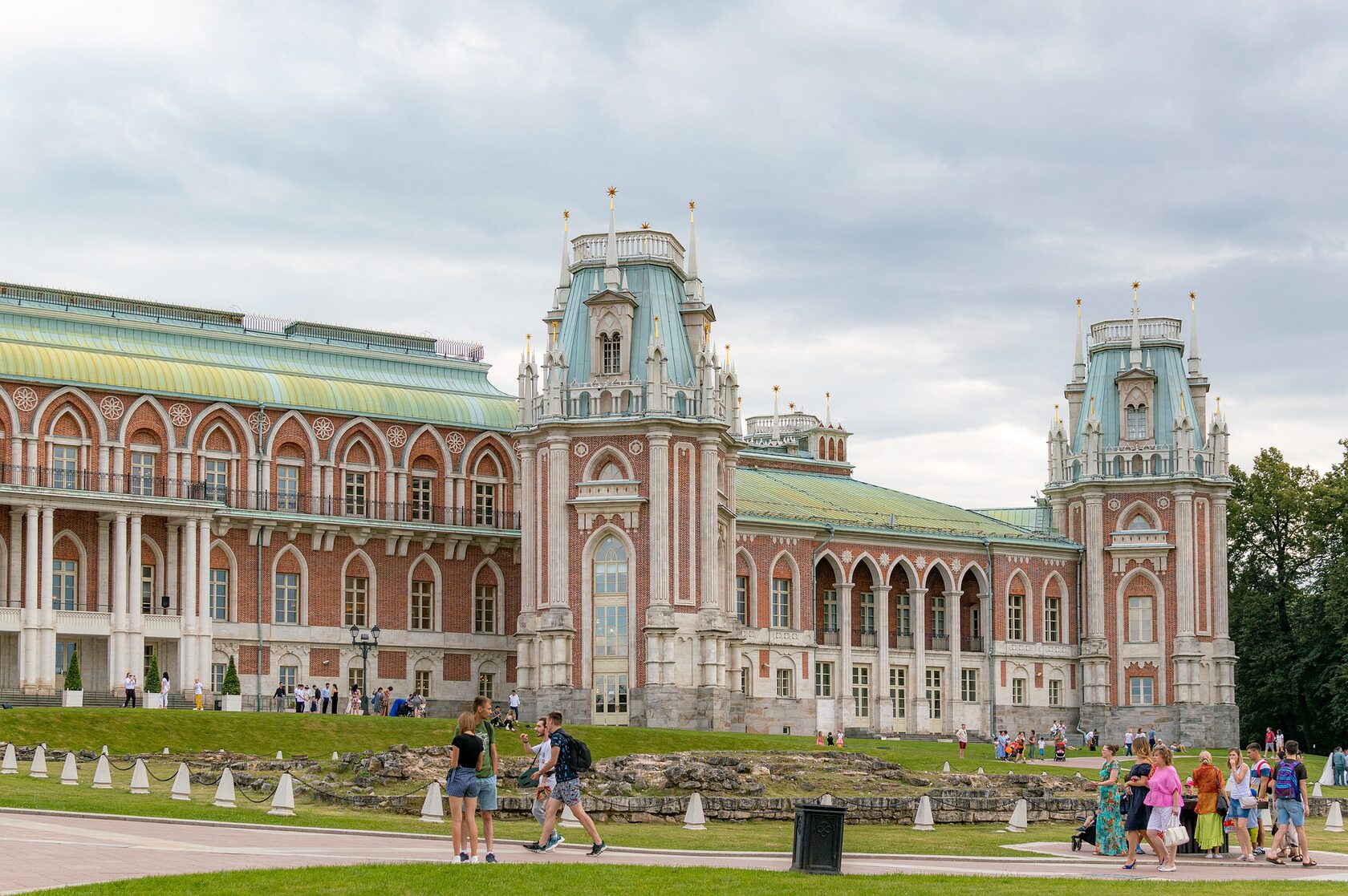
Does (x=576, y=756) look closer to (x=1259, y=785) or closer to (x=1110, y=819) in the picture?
(x=1110, y=819)

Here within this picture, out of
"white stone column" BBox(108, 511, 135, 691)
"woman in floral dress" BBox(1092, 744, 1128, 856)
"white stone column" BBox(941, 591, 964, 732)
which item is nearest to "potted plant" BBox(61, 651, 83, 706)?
"white stone column" BBox(108, 511, 135, 691)

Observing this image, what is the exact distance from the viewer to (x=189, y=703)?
68062mm

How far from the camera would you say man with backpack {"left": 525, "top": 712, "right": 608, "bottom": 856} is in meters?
27.7

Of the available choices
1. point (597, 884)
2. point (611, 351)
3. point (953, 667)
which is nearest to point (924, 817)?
point (597, 884)

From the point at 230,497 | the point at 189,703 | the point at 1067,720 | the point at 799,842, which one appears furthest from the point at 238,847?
the point at 1067,720

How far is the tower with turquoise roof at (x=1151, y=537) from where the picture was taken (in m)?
83.5

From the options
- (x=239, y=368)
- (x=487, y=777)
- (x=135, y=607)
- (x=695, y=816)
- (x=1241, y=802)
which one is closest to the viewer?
(x=487, y=777)

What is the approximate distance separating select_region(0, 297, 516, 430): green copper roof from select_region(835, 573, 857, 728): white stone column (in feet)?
52.6

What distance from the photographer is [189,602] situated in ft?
231

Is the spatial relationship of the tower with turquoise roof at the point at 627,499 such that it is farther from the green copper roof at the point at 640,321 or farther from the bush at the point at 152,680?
the bush at the point at 152,680

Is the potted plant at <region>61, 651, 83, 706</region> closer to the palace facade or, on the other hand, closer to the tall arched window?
the palace facade

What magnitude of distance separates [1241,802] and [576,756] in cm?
1078

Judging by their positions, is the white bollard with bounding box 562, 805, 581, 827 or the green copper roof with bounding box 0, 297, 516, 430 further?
the green copper roof with bounding box 0, 297, 516, 430

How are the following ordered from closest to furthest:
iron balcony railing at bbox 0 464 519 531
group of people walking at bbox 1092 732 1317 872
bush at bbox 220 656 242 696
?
group of people walking at bbox 1092 732 1317 872 → bush at bbox 220 656 242 696 → iron balcony railing at bbox 0 464 519 531
